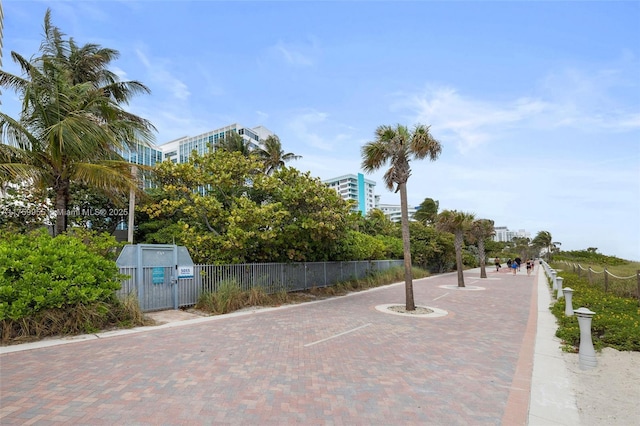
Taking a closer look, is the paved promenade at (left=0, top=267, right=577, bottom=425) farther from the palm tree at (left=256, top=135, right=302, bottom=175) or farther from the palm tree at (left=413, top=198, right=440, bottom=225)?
the palm tree at (left=413, top=198, right=440, bottom=225)

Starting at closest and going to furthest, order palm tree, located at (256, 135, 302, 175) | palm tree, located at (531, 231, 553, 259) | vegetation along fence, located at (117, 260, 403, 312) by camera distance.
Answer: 1. vegetation along fence, located at (117, 260, 403, 312)
2. palm tree, located at (256, 135, 302, 175)
3. palm tree, located at (531, 231, 553, 259)

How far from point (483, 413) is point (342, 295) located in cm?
1222

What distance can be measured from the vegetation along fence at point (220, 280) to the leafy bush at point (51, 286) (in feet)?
3.64

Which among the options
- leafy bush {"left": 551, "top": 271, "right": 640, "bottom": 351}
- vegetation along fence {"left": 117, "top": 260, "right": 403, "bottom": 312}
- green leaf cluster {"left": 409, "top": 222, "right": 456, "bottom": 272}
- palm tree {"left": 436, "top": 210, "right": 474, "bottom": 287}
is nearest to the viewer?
leafy bush {"left": 551, "top": 271, "right": 640, "bottom": 351}

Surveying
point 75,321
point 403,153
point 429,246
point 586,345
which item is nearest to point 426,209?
point 429,246

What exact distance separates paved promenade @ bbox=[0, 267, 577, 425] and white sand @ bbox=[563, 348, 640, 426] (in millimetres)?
560

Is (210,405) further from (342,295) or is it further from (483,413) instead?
(342,295)

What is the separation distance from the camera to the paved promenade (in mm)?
4035

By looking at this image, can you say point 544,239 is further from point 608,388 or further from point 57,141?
point 57,141

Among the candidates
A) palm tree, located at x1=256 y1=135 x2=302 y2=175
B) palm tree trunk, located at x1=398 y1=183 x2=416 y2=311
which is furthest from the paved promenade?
palm tree, located at x1=256 y1=135 x2=302 y2=175

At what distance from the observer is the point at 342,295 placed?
1627cm

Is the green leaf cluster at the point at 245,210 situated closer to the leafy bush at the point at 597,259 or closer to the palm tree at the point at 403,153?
the palm tree at the point at 403,153

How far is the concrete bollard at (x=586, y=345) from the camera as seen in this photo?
584cm

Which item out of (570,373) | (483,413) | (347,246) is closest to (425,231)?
(347,246)
